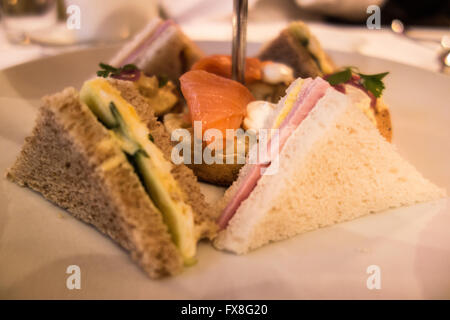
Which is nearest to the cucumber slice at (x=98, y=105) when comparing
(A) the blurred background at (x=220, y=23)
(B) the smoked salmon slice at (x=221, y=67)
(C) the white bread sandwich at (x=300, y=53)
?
(B) the smoked salmon slice at (x=221, y=67)

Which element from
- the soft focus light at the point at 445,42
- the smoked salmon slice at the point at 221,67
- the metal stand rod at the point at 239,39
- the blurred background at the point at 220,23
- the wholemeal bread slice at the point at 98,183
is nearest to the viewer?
the wholemeal bread slice at the point at 98,183

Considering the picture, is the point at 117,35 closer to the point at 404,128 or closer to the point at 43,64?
the point at 43,64

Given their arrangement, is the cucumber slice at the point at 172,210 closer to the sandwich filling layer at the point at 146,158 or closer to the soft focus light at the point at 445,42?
the sandwich filling layer at the point at 146,158

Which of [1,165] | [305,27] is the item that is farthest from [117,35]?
[1,165]

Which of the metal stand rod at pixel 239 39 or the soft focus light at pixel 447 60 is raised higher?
the metal stand rod at pixel 239 39

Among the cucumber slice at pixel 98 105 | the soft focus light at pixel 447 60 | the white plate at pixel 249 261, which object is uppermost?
the cucumber slice at pixel 98 105

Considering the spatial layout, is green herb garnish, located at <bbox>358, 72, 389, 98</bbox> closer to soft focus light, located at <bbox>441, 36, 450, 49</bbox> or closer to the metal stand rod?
the metal stand rod

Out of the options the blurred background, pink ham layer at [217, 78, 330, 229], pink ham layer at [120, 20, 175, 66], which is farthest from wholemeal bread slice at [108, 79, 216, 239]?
the blurred background
